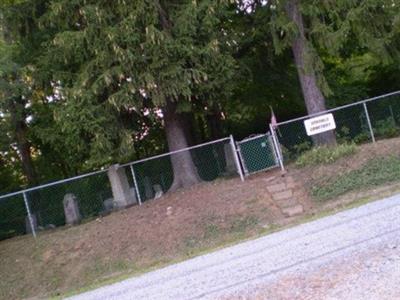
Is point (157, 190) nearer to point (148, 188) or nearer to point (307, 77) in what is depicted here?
point (148, 188)

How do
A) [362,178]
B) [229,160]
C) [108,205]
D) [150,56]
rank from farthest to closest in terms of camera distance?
[229,160], [108,205], [150,56], [362,178]

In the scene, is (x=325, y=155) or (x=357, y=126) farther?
(x=357, y=126)

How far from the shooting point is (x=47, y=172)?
29047 mm

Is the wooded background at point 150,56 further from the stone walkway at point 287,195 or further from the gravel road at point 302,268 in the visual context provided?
the gravel road at point 302,268

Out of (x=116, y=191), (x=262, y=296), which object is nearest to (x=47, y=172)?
(x=116, y=191)

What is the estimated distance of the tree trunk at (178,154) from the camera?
1816 cm

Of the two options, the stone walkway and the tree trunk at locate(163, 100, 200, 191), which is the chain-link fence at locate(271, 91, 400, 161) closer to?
the tree trunk at locate(163, 100, 200, 191)

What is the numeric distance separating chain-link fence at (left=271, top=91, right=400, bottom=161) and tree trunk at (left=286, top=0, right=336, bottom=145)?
160 cm

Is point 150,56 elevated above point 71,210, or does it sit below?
above

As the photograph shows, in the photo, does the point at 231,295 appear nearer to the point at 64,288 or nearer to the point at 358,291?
the point at 358,291

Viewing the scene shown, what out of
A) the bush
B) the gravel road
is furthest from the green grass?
A: the gravel road

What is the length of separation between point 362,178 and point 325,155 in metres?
1.66

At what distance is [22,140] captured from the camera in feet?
80.4

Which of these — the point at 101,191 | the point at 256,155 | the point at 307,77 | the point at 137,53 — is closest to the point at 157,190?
the point at 101,191
